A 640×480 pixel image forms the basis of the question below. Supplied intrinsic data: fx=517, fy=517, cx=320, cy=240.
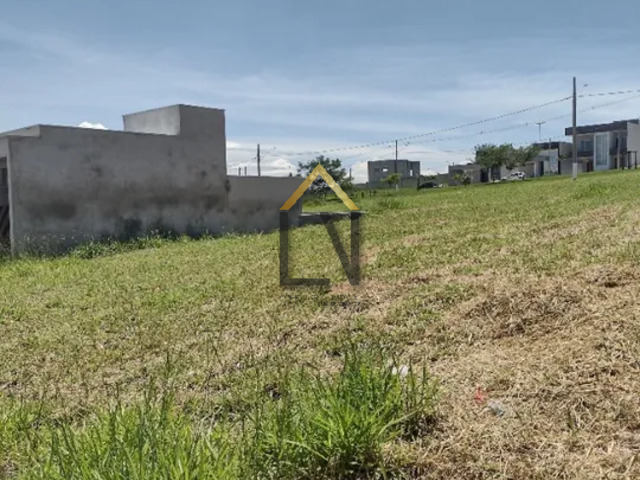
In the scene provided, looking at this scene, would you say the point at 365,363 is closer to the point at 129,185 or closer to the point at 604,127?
the point at 129,185

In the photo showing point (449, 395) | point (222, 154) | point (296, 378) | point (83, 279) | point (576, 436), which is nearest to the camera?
point (576, 436)

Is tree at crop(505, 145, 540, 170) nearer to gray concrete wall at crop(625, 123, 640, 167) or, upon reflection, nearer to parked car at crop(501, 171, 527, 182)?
parked car at crop(501, 171, 527, 182)

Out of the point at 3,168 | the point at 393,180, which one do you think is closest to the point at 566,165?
the point at 393,180

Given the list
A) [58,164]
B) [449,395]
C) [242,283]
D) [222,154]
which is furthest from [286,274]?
[222,154]

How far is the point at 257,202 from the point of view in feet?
46.3

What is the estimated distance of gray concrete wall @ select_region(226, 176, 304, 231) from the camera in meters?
13.6

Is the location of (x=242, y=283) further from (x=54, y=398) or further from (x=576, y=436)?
(x=576, y=436)

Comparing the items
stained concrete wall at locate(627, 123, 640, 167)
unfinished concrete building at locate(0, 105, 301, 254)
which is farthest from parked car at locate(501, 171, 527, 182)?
unfinished concrete building at locate(0, 105, 301, 254)

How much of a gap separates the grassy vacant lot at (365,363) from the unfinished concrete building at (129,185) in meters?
3.80

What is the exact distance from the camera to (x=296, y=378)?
2.62 metres

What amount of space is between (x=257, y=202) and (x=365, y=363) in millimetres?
12082

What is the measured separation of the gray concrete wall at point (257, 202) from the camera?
13.6 metres

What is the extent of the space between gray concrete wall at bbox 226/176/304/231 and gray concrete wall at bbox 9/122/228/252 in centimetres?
32

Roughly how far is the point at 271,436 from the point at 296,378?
2.52 feet
